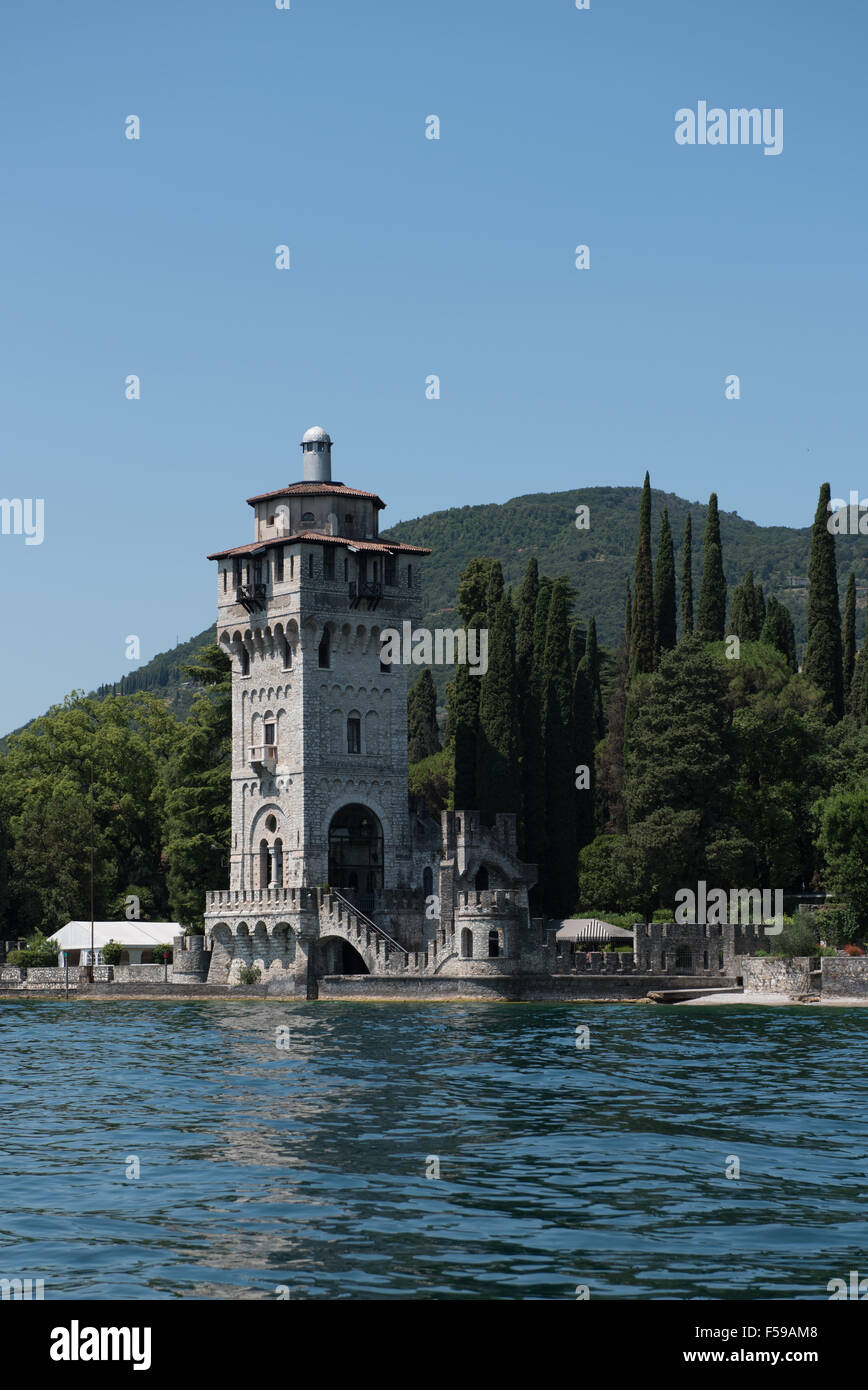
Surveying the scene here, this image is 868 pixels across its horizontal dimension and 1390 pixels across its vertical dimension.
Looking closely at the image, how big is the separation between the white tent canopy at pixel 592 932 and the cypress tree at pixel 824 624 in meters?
19.9

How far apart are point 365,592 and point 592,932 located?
17.3m

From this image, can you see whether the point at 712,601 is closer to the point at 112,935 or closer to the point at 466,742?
the point at 466,742

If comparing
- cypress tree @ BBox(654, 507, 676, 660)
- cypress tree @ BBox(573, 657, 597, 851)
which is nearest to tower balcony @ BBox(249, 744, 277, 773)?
cypress tree @ BBox(573, 657, 597, 851)

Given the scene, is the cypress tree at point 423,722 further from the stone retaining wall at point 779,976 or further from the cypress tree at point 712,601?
the stone retaining wall at point 779,976

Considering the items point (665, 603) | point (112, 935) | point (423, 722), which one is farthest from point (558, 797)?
point (423, 722)

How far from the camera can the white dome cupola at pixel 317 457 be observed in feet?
270

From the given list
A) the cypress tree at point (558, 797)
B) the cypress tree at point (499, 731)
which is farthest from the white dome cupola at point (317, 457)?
the cypress tree at point (558, 797)

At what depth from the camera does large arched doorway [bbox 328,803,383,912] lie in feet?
263

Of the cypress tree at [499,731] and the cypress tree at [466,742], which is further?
the cypress tree at [466,742]

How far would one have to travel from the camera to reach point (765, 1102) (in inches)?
1261

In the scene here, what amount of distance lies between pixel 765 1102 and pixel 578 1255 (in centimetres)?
1433

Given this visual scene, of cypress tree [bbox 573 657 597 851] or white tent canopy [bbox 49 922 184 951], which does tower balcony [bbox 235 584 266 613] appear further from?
cypress tree [bbox 573 657 597 851]

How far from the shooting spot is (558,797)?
83.1 m

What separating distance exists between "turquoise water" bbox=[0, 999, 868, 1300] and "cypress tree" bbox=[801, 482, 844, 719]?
146 feet
